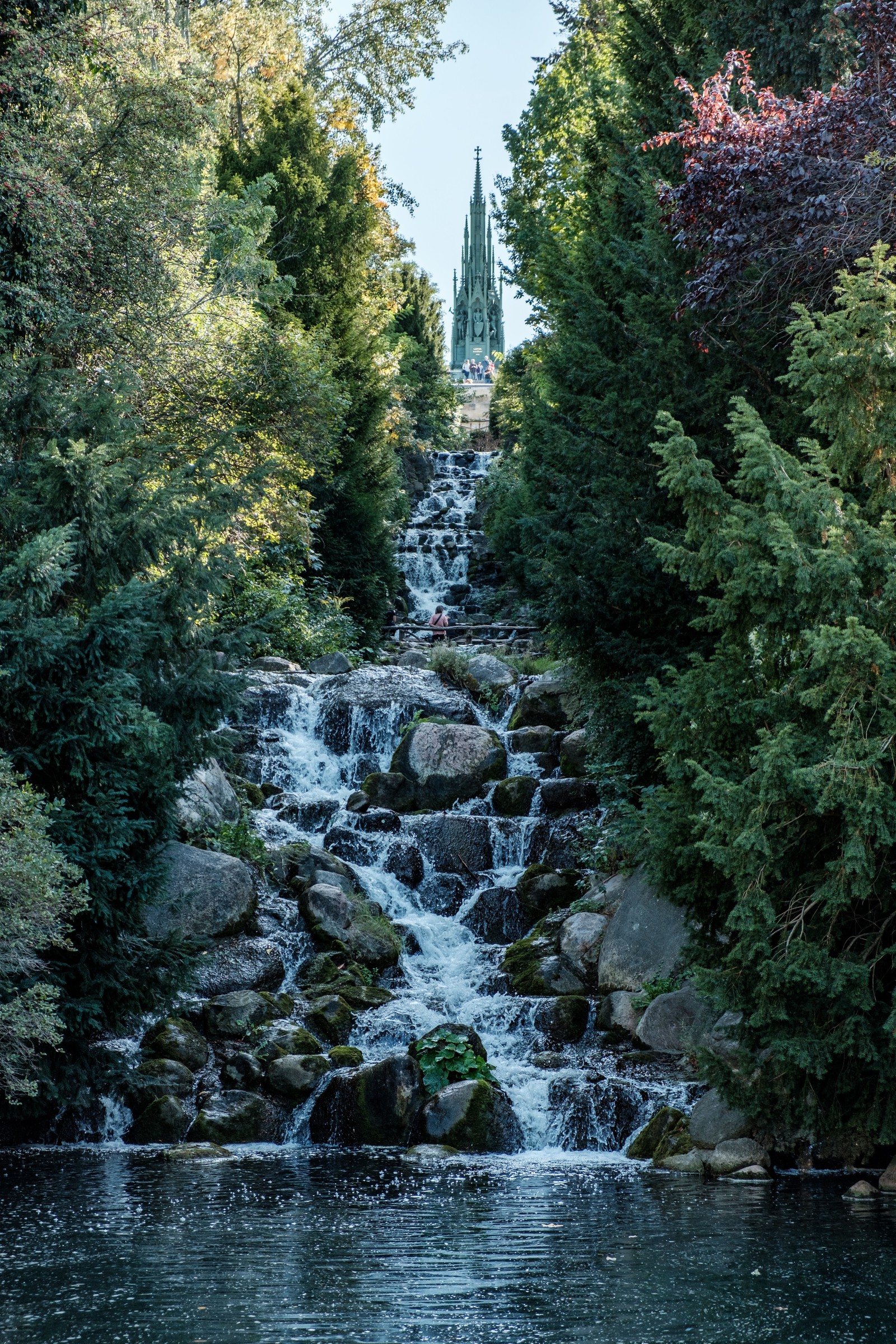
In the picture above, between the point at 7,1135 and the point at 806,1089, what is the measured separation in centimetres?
719

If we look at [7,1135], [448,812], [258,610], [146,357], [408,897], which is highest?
[146,357]

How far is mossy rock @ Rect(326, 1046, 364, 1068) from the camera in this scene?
1307 centimetres

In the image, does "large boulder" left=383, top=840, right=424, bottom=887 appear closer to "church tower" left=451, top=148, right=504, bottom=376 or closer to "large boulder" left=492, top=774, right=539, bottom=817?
"large boulder" left=492, top=774, right=539, bottom=817

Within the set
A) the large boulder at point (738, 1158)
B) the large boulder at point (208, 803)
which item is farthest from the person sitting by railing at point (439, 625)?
the large boulder at point (738, 1158)

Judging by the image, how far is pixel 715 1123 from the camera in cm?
1084

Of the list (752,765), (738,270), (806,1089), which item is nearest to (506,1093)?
(806,1089)

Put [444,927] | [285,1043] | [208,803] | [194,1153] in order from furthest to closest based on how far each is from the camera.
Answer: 1. [208,803]
2. [444,927]
3. [285,1043]
4. [194,1153]

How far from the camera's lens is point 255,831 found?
693 inches

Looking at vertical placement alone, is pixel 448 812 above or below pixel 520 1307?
above

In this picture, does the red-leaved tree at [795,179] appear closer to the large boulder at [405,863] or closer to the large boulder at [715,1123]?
the large boulder at [715,1123]

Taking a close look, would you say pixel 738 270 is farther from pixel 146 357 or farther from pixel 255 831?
pixel 255 831

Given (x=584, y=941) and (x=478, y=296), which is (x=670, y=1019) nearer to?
(x=584, y=941)

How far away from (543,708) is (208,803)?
6.74m

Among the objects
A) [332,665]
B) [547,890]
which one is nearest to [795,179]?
[547,890]
